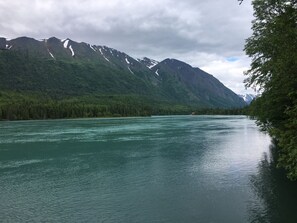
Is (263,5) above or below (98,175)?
above

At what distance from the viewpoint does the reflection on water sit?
26716 mm

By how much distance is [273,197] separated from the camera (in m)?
31.6

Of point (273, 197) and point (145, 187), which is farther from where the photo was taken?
point (145, 187)

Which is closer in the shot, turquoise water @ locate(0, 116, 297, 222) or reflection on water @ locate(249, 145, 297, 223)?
reflection on water @ locate(249, 145, 297, 223)

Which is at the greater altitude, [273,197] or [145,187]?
[273,197]

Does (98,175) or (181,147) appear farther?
(181,147)

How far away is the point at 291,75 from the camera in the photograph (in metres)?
20.3

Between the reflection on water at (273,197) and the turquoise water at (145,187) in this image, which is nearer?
the reflection on water at (273,197)

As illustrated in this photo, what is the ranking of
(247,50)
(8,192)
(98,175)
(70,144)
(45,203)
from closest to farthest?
(45,203) → (8,192) → (247,50) → (98,175) → (70,144)

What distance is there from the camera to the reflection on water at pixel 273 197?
87.6 ft

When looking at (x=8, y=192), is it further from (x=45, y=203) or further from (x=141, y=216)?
(x=141, y=216)

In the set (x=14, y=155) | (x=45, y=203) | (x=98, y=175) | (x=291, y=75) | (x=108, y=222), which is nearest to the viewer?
(x=291, y=75)

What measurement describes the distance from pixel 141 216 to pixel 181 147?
140 feet

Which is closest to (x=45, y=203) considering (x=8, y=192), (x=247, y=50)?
(x=8, y=192)
